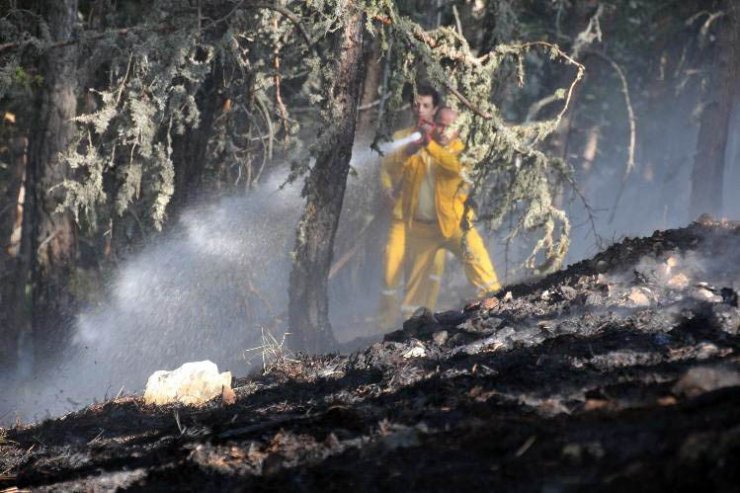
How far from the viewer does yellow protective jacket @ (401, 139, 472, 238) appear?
12.2m

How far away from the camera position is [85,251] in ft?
39.3

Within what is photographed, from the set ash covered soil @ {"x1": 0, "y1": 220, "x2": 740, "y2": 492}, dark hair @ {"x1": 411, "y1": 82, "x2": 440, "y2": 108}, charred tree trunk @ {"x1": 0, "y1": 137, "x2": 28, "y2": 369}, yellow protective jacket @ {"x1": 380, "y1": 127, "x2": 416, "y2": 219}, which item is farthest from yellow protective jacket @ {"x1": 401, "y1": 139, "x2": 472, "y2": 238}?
charred tree trunk @ {"x1": 0, "y1": 137, "x2": 28, "y2": 369}

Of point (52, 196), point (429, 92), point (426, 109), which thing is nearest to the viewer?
point (52, 196)

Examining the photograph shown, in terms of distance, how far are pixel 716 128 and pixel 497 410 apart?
14.5 m

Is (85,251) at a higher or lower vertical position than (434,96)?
lower

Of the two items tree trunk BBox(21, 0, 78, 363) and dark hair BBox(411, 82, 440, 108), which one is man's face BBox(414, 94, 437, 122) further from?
tree trunk BBox(21, 0, 78, 363)

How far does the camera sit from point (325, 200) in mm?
9875

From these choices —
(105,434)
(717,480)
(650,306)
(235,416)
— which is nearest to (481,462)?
(717,480)

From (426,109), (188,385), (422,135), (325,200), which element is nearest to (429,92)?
(426,109)

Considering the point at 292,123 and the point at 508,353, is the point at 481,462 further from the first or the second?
the point at 292,123

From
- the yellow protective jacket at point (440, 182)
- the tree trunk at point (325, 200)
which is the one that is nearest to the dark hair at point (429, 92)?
the yellow protective jacket at point (440, 182)

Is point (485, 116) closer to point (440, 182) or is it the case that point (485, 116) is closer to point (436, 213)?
point (440, 182)

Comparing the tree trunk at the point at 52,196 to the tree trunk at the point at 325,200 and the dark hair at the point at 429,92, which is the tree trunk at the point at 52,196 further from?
the dark hair at the point at 429,92

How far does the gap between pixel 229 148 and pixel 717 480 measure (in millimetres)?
8722
